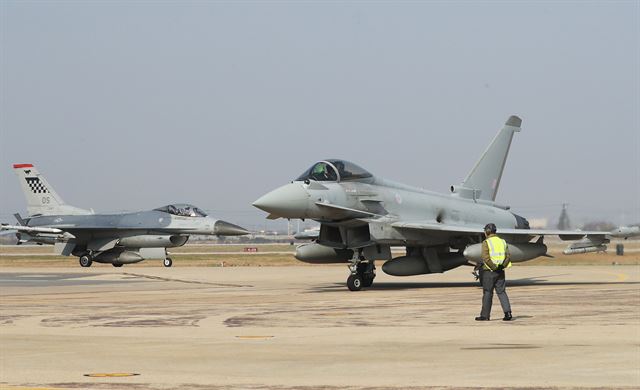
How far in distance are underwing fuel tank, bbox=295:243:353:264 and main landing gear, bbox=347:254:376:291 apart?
2.65ft

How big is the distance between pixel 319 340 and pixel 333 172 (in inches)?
484

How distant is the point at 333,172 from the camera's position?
80.4 ft

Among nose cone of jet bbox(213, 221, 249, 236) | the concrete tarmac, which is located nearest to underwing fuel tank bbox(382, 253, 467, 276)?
the concrete tarmac

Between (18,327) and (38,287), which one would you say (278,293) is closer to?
(38,287)

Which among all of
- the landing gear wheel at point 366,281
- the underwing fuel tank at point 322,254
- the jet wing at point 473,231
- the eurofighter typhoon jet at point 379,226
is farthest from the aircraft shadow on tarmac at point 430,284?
the jet wing at point 473,231

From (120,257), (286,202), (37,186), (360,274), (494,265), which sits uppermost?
(37,186)

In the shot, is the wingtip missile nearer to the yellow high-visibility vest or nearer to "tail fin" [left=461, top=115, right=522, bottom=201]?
"tail fin" [left=461, top=115, right=522, bottom=201]

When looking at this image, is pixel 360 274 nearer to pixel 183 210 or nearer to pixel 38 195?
pixel 183 210

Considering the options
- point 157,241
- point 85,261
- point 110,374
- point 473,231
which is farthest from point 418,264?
point 85,261

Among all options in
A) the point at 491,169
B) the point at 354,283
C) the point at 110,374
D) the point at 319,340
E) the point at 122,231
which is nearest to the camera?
the point at 110,374

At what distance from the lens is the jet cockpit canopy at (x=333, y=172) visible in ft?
79.4

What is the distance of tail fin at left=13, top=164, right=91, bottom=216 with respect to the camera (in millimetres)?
49625

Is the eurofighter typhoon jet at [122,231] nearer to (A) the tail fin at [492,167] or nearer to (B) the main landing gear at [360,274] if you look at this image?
(A) the tail fin at [492,167]

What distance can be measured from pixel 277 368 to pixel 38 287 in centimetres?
1849
